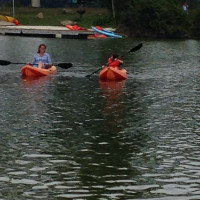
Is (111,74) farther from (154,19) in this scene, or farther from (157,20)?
(154,19)

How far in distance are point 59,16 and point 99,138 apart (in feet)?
216

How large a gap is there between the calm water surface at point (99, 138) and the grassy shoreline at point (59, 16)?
45977 millimetres

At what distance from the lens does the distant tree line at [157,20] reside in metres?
75.2

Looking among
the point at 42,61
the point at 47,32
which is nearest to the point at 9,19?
the point at 47,32

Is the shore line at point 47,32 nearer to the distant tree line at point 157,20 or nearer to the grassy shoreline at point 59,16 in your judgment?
the distant tree line at point 157,20

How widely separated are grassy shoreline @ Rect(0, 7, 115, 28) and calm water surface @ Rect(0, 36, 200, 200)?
1810 inches

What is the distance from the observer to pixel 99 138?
58.5 feet

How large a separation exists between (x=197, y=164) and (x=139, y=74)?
66.0ft

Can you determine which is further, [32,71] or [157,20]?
[157,20]

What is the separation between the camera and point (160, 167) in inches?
583

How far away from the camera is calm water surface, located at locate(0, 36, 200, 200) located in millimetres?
13358

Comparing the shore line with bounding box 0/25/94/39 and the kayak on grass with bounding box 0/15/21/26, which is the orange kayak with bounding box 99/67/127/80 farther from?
the kayak on grass with bounding box 0/15/21/26

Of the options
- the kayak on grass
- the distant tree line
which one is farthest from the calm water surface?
the kayak on grass

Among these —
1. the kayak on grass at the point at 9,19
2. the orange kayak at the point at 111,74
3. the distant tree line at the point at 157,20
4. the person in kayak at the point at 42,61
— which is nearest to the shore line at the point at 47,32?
the kayak on grass at the point at 9,19
